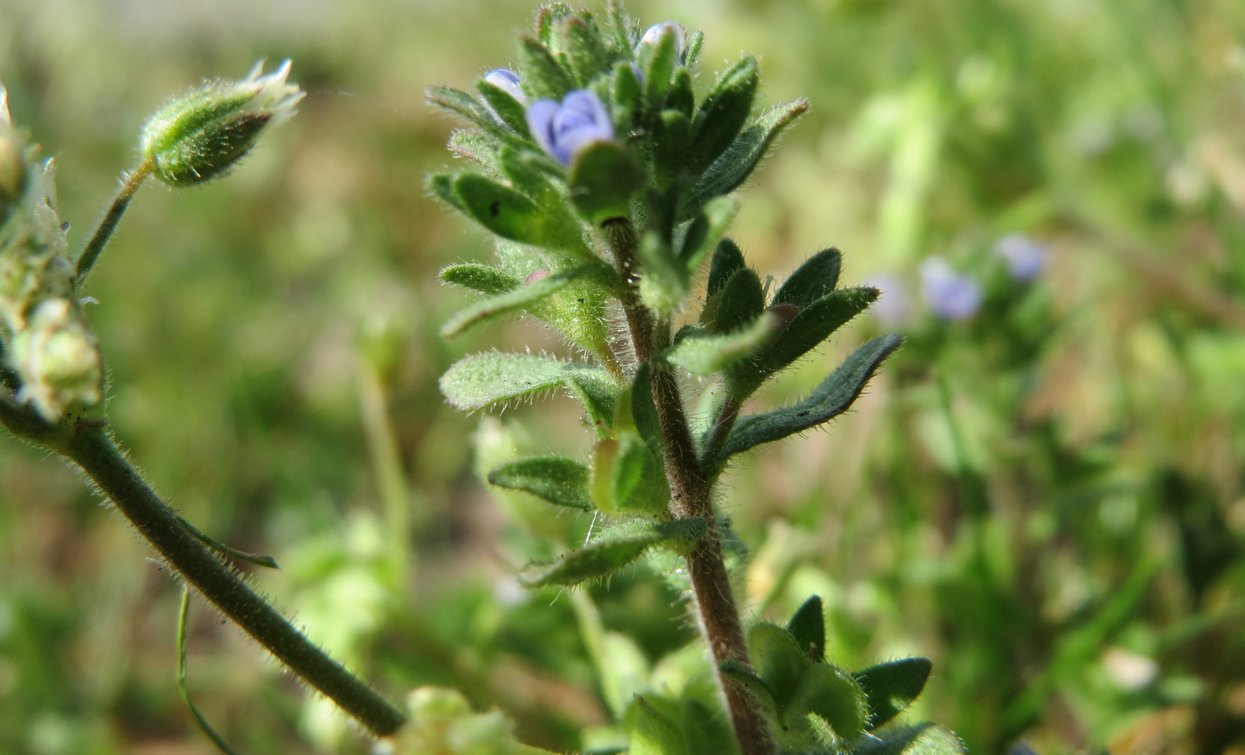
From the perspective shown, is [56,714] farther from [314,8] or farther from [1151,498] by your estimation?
[314,8]

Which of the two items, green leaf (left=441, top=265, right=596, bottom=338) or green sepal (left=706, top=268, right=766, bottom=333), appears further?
green sepal (left=706, top=268, right=766, bottom=333)

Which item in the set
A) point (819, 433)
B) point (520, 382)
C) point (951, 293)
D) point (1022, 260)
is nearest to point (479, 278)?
point (520, 382)

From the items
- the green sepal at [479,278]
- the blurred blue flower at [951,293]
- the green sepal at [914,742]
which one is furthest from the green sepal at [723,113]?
the blurred blue flower at [951,293]

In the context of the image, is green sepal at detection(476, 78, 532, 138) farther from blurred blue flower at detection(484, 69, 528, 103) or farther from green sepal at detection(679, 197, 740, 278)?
green sepal at detection(679, 197, 740, 278)

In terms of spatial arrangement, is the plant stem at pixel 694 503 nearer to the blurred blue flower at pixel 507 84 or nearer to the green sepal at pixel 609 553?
the green sepal at pixel 609 553

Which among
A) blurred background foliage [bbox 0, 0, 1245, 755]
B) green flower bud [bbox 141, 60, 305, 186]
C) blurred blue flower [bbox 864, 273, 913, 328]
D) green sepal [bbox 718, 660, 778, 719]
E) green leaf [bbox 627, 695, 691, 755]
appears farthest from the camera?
blurred blue flower [bbox 864, 273, 913, 328]

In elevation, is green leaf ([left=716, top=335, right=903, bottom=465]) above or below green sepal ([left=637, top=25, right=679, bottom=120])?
below

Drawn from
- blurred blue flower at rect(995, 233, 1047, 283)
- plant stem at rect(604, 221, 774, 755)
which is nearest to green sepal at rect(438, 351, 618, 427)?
plant stem at rect(604, 221, 774, 755)
